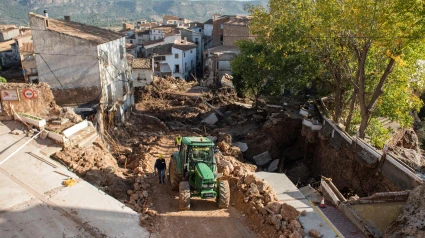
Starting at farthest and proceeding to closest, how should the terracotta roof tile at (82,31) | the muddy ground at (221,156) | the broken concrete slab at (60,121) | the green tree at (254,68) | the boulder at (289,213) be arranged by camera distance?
the green tree at (254,68), the terracotta roof tile at (82,31), the broken concrete slab at (60,121), the muddy ground at (221,156), the boulder at (289,213)

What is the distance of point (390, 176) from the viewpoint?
12.8 m

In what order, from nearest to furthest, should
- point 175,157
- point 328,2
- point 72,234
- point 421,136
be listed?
point 72,234
point 175,157
point 328,2
point 421,136

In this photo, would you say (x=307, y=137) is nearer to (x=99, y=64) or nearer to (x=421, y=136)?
(x=421, y=136)

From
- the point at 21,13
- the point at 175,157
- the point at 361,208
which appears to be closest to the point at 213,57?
the point at 175,157

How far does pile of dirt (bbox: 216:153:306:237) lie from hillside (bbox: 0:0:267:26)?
147638 millimetres

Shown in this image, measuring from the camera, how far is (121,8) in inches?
7210

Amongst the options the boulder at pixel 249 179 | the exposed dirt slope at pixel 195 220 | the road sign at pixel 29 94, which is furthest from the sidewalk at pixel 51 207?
the boulder at pixel 249 179

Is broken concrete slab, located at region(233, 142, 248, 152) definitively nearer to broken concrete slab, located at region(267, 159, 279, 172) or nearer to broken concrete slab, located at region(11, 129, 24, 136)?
broken concrete slab, located at region(267, 159, 279, 172)

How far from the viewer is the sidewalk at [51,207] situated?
947 centimetres

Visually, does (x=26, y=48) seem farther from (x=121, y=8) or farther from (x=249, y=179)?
(x=121, y=8)

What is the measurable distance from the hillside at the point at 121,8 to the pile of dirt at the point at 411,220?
151 meters

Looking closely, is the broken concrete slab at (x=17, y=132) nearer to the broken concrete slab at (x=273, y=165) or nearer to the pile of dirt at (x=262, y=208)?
the pile of dirt at (x=262, y=208)

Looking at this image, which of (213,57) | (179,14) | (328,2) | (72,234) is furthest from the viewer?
(179,14)

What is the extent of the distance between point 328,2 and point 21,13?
158773 millimetres
